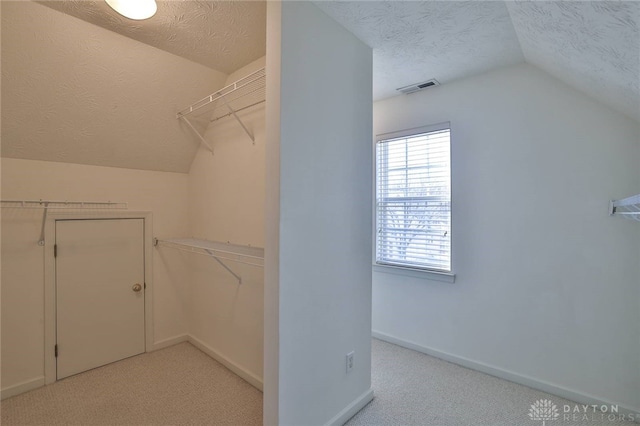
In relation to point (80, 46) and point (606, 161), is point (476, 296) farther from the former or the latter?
point (80, 46)

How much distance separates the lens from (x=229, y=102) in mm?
2615

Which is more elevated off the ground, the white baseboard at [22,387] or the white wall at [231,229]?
the white wall at [231,229]

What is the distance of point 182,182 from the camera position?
10.6 ft

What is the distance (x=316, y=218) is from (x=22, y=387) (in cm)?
264

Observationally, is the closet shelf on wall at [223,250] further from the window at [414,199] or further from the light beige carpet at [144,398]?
the window at [414,199]

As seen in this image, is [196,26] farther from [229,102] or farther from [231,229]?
[231,229]

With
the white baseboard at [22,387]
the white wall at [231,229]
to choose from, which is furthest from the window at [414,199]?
the white baseboard at [22,387]

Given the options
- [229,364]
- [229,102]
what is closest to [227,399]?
[229,364]

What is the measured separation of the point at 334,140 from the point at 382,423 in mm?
1837

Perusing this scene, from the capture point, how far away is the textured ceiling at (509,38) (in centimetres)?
130

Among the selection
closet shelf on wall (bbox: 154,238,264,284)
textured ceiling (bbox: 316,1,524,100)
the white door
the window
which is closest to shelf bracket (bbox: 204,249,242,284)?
closet shelf on wall (bbox: 154,238,264,284)

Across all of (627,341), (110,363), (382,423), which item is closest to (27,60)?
(110,363)

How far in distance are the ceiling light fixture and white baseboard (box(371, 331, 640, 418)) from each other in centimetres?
326

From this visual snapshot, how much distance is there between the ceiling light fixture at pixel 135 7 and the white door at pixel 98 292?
1.81 m
